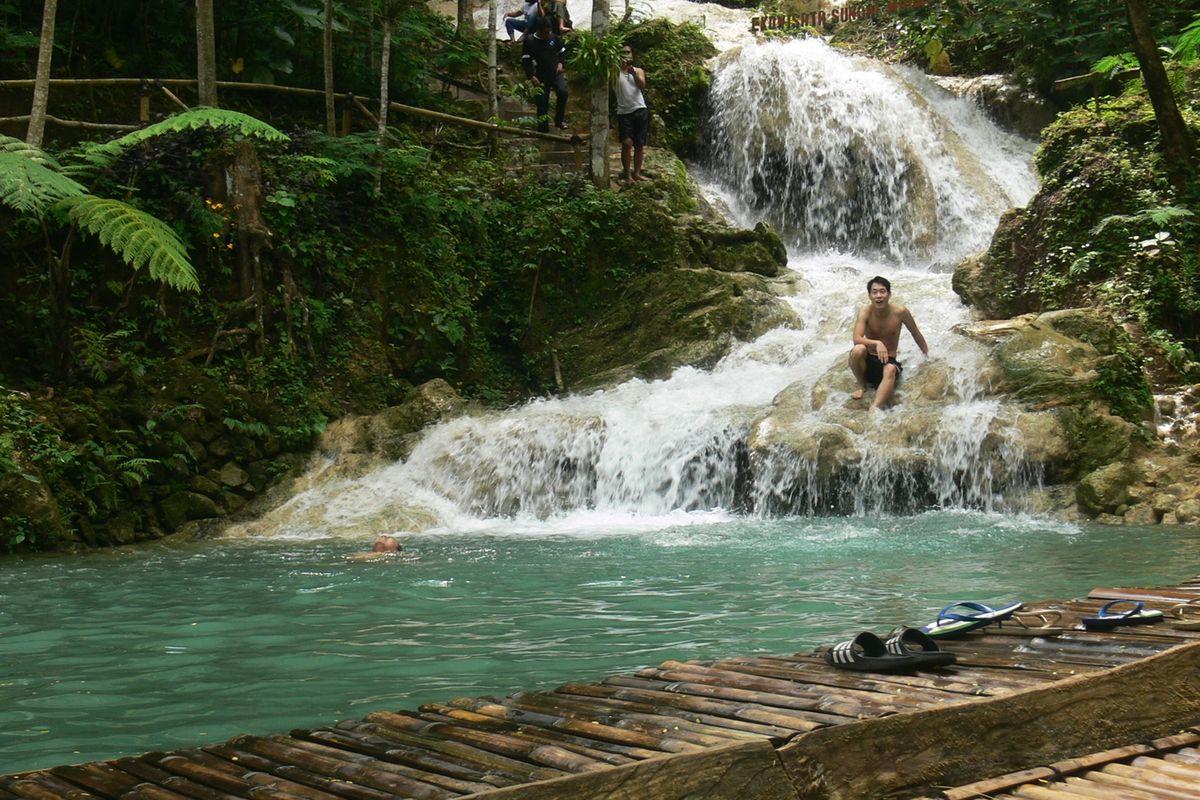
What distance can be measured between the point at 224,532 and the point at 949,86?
50.9 ft

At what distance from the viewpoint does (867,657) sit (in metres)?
3.80

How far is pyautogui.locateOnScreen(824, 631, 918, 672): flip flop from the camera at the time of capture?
377 cm

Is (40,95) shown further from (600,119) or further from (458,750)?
(458,750)

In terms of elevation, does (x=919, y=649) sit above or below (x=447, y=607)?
above

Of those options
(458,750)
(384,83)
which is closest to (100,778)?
(458,750)

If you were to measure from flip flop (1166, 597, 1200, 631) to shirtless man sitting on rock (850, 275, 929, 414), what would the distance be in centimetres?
644

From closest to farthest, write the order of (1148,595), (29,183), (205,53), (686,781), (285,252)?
(686,781) → (1148,595) → (29,183) → (205,53) → (285,252)

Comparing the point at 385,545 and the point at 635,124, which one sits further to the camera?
the point at 635,124

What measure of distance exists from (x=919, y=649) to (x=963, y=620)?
359 millimetres

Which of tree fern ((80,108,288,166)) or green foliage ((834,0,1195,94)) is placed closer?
tree fern ((80,108,288,166))

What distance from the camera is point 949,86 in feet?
67.3

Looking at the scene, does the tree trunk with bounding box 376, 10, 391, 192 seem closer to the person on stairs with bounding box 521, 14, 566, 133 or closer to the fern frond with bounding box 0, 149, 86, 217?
the person on stairs with bounding box 521, 14, 566, 133

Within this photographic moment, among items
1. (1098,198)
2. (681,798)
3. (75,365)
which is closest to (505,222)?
(75,365)

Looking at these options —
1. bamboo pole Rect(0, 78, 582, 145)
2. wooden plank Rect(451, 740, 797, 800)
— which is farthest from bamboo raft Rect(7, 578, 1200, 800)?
bamboo pole Rect(0, 78, 582, 145)
